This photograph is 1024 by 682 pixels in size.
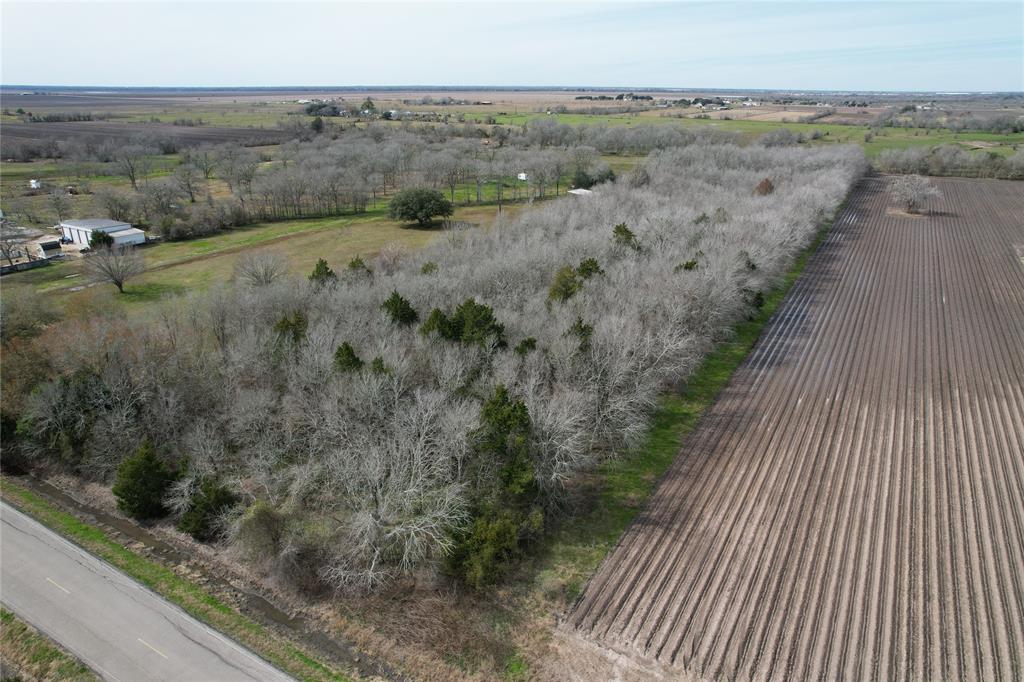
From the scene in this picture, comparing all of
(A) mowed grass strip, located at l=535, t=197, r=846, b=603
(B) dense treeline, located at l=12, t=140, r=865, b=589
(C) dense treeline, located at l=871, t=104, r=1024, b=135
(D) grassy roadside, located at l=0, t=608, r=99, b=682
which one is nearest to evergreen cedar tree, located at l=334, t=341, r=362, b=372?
(B) dense treeline, located at l=12, t=140, r=865, b=589

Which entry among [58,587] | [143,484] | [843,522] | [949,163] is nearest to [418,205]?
[143,484]

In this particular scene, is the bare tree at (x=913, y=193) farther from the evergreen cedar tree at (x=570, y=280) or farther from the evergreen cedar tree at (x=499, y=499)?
the evergreen cedar tree at (x=499, y=499)

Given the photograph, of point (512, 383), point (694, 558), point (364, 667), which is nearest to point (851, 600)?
point (694, 558)

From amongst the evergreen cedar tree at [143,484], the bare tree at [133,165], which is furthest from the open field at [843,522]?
the bare tree at [133,165]

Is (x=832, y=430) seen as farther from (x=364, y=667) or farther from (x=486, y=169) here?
(x=486, y=169)

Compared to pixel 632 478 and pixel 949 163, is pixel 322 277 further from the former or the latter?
pixel 949 163

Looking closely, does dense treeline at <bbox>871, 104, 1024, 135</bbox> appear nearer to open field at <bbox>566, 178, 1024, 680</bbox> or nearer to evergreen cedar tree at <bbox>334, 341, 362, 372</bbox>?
open field at <bbox>566, 178, 1024, 680</bbox>
